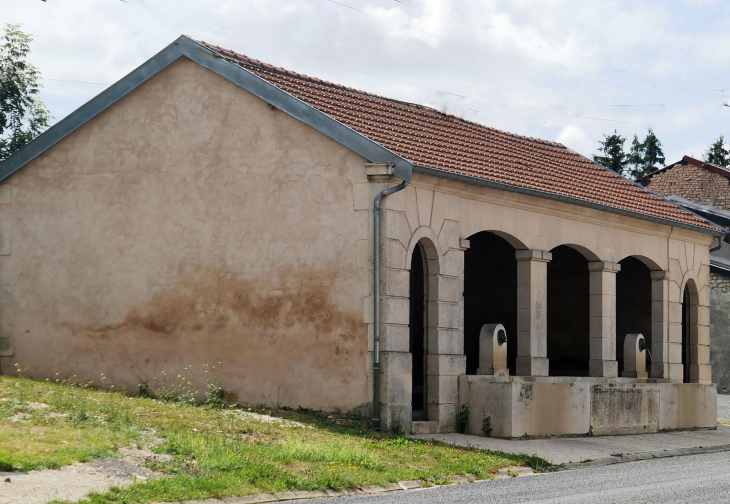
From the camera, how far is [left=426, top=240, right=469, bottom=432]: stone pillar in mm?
15961

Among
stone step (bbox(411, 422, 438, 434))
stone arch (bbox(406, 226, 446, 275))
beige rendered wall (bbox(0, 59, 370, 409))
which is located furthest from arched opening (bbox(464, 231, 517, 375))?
beige rendered wall (bbox(0, 59, 370, 409))

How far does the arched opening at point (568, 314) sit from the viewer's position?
23.2m

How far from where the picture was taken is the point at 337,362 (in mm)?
15258

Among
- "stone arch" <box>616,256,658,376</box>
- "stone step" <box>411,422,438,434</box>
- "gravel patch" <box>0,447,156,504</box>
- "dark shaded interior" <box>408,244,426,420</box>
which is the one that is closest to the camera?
"gravel patch" <box>0,447,156,504</box>

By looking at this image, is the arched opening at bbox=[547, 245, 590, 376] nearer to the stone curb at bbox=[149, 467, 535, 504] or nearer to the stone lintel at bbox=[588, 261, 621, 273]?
the stone lintel at bbox=[588, 261, 621, 273]

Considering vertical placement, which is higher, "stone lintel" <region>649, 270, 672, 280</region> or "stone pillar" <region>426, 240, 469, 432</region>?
"stone lintel" <region>649, 270, 672, 280</region>

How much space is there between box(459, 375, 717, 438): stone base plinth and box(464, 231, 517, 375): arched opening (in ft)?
13.5

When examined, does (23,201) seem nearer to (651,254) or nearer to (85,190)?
(85,190)

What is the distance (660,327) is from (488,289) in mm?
3981

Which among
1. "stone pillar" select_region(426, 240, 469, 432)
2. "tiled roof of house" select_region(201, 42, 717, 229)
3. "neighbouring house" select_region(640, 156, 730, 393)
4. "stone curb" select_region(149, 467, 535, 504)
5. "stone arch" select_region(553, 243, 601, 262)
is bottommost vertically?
"stone curb" select_region(149, 467, 535, 504)

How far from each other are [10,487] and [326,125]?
26.0ft

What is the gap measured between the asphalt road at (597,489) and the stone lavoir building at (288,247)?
3.12 meters

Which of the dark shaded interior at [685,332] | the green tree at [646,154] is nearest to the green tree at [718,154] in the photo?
the green tree at [646,154]

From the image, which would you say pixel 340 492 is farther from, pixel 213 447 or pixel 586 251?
pixel 586 251
